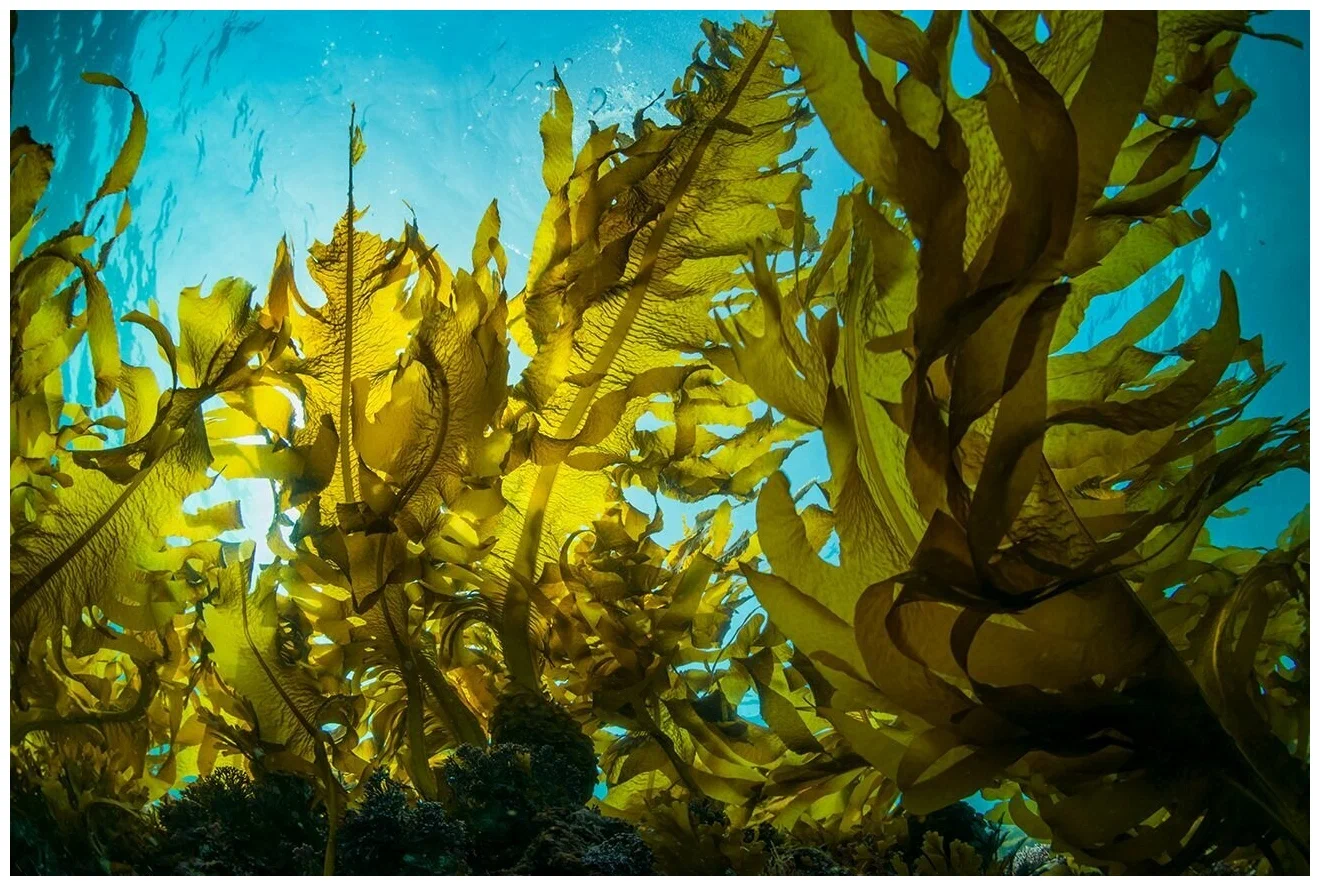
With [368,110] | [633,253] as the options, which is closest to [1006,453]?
[633,253]

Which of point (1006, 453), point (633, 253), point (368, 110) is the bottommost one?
point (1006, 453)

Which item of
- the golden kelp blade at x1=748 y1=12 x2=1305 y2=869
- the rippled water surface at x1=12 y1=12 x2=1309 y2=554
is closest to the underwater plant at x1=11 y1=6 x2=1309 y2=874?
the golden kelp blade at x1=748 y1=12 x2=1305 y2=869

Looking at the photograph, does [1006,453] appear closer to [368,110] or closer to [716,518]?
[716,518]

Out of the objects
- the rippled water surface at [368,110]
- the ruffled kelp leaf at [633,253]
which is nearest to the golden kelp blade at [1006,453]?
the ruffled kelp leaf at [633,253]

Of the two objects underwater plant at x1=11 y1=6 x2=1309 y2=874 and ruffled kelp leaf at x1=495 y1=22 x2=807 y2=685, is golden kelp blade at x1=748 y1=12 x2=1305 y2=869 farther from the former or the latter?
ruffled kelp leaf at x1=495 y1=22 x2=807 y2=685

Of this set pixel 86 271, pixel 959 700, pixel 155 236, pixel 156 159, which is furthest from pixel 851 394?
pixel 155 236

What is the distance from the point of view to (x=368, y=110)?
5.47ft

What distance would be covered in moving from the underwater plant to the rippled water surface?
0.71 feet

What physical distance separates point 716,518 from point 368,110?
3.88ft

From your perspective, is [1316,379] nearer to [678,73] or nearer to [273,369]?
[678,73]

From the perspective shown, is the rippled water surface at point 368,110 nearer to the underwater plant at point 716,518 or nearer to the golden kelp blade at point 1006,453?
the underwater plant at point 716,518

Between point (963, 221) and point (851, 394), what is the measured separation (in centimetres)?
22

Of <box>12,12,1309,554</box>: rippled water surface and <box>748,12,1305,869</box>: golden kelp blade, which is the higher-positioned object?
<box>12,12,1309,554</box>: rippled water surface

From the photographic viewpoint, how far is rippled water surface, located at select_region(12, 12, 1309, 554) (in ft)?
4.59
